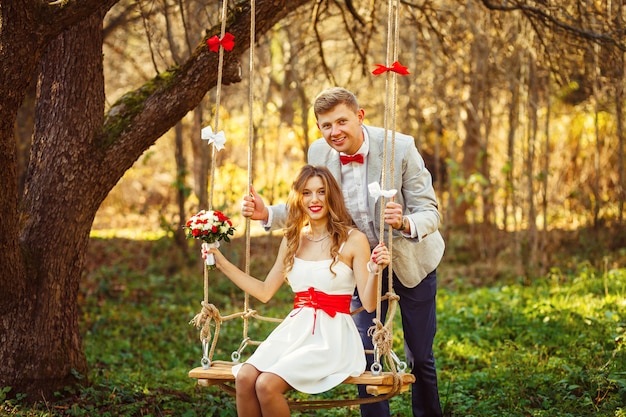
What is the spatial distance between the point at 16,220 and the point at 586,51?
3.87m

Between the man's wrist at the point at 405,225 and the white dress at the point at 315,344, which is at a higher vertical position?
the man's wrist at the point at 405,225

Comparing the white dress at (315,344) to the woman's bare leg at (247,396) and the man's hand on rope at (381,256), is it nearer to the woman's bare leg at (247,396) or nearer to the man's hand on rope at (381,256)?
the woman's bare leg at (247,396)

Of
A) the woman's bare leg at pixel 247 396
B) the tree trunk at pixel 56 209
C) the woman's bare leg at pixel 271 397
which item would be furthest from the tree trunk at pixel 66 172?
the woman's bare leg at pixel 271 397

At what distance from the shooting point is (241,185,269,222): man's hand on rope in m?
3.38

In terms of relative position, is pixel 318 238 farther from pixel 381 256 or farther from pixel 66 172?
pixel 66 172

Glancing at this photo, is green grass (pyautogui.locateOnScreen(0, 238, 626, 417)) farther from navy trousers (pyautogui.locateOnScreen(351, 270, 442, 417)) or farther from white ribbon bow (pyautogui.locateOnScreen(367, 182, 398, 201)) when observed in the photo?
white ribbon bow (pyautogui.locateOnScreen(367, 182, 398, 201))

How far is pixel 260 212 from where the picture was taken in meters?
3.51

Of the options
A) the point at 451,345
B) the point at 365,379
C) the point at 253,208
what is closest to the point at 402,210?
the point at 253,208

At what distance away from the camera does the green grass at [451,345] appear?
4004mm

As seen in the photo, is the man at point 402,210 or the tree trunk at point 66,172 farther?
the tree trunk at point 66,172

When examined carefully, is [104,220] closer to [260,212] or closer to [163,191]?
[163,191]

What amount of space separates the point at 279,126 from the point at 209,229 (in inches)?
238

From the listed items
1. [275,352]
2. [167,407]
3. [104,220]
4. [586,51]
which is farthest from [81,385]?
[104,220]

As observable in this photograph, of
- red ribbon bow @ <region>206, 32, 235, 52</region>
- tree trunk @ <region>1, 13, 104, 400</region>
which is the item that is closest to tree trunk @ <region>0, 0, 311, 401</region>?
tree trunk @ <region>1, 13, 104, 400</region>
